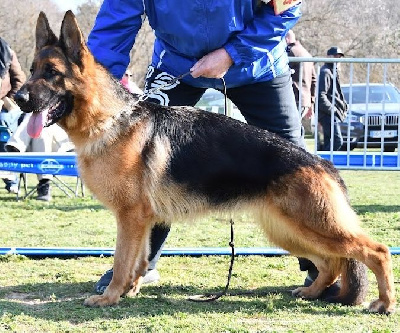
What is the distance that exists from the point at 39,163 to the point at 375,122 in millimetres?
6245

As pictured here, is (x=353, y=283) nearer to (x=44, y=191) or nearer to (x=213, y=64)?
(x=213, y=64)

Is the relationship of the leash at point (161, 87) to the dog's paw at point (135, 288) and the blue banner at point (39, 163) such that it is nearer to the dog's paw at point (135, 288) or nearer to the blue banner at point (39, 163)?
the dog's paw at point (135, 288)

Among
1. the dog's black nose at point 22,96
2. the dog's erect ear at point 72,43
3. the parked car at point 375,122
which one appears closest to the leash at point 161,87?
the dog's erect ear at point 72,43

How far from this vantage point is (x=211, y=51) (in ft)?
13.6

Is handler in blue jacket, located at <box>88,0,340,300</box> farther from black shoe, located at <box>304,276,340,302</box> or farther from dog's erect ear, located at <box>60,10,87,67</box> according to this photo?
dog's erect ear, located at <box>60,10,87,67</box>

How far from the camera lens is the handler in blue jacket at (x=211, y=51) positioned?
4059 mm

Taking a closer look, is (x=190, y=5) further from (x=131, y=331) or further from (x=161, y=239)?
(x=131, y=331)

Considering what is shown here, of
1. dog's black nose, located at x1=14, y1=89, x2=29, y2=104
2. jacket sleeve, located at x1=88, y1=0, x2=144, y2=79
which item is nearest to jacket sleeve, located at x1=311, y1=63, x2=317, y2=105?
jacket sleeve, located at x1=88, y1=0, x2=144, y2=79

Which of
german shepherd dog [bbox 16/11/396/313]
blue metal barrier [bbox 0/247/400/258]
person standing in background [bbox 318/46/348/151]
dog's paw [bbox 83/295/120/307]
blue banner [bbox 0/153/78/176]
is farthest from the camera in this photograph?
person standing in background [bbox 318/46/348/151]

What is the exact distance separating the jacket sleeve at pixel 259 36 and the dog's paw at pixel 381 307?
180 centimetres

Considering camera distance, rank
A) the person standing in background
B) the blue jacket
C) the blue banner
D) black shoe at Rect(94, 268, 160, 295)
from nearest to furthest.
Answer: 1. the blue jacket
2. black shoe at Rect(94, 268, 160, 295)
3. the blue banner
4. the person standing in background

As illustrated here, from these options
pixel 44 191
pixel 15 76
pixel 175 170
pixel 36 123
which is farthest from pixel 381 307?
pixel 15 76

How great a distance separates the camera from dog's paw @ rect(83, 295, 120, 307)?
3.84m

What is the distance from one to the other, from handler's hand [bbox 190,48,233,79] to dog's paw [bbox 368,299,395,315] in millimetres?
1815
